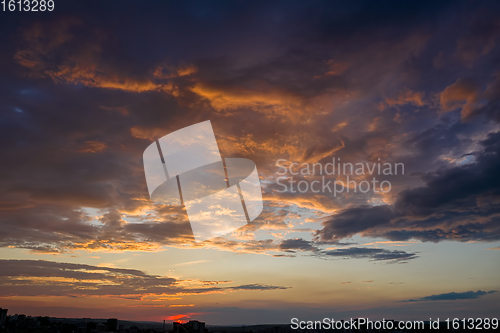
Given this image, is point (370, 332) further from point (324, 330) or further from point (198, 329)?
point (198, 329)

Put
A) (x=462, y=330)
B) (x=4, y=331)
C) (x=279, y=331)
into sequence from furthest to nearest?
(x=279, y=331) → (x=462, y=330) → (x=4, y=331)

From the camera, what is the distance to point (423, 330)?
298ft

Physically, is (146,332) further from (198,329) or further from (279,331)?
(279,331)

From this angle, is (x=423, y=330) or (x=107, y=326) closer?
(x=107, y=326)

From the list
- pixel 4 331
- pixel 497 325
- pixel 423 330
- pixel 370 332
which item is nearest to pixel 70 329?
pixel 4 331

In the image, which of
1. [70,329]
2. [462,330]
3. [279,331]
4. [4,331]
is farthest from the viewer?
[279,331]

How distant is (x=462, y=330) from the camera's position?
3162 inches

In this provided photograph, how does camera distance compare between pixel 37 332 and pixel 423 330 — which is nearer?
pixel 37 332

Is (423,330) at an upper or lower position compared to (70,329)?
lower

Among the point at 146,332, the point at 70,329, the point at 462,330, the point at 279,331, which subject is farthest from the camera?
the point at 279,331

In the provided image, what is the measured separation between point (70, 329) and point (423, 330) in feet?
277

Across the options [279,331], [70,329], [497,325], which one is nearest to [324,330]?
[279,331]

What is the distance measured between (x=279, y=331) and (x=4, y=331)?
6533cm

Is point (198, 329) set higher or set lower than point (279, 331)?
Result: higher
